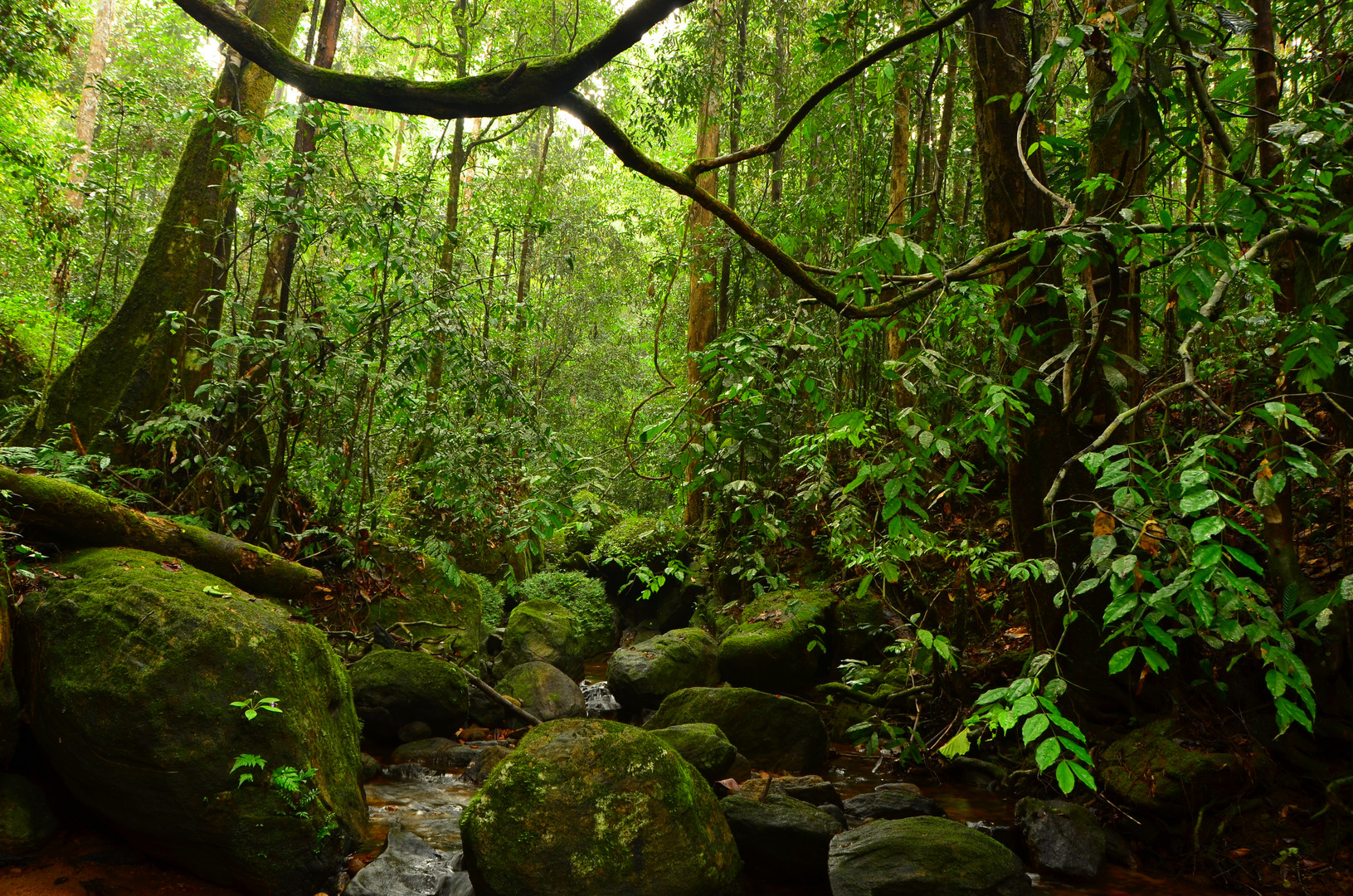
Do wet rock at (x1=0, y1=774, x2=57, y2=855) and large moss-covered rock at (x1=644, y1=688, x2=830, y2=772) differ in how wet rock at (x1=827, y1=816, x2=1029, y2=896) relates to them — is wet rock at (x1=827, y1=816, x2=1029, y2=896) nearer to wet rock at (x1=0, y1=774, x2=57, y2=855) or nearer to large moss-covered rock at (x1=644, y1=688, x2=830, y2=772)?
large moss-covered rock at (x1=644, y1=688, x2=830, y2=772)

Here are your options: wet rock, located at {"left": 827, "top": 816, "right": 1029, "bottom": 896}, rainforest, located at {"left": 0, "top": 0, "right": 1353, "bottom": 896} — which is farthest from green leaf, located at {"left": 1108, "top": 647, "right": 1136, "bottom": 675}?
wet rock, located at {"left": 827, "top": 816, "right": 1029, "bottom": 896}

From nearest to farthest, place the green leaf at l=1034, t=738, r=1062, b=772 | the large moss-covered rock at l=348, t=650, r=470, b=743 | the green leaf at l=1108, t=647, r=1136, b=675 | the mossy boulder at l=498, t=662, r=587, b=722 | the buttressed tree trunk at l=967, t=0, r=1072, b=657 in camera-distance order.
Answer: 1. the green leaf at l=1034, t=738, r=1062, b=772
2. the green leaf at l=1108, t=647, r=1136, b=675
3. the buttressed tree trunk at l=967, t=0, r=1072, b=657
4. the large moss-covered rock at l=348, t=650, r=470, b=743
5. the mossy boulder at l=498, t=662, r=587, b=722

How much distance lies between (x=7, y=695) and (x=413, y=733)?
11.9 feet

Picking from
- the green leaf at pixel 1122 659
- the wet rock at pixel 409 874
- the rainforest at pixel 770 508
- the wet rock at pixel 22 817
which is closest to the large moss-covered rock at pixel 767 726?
the rainforest at pixel 770 508

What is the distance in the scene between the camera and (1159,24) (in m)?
2.08

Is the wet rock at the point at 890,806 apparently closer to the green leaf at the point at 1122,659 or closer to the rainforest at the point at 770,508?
the rainforest at the point at 770,508

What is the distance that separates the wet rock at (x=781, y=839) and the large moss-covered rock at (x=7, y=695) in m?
4.03

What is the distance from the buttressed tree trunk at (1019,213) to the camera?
4.91 m

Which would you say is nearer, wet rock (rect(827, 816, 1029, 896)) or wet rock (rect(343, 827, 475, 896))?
wet rock (rect(827, 816, 1029, 896))

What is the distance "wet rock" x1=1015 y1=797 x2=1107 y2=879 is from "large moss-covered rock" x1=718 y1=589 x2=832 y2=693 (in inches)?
124

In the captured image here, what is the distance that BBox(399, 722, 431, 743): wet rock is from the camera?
717cm

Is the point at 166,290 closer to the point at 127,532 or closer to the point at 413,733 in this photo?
the point at 127,532

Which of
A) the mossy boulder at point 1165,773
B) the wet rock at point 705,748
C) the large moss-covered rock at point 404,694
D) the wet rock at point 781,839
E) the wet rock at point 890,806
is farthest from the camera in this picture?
the large moss-covered rock at point 404,694

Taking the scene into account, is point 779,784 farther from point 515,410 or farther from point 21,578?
point 21,578
